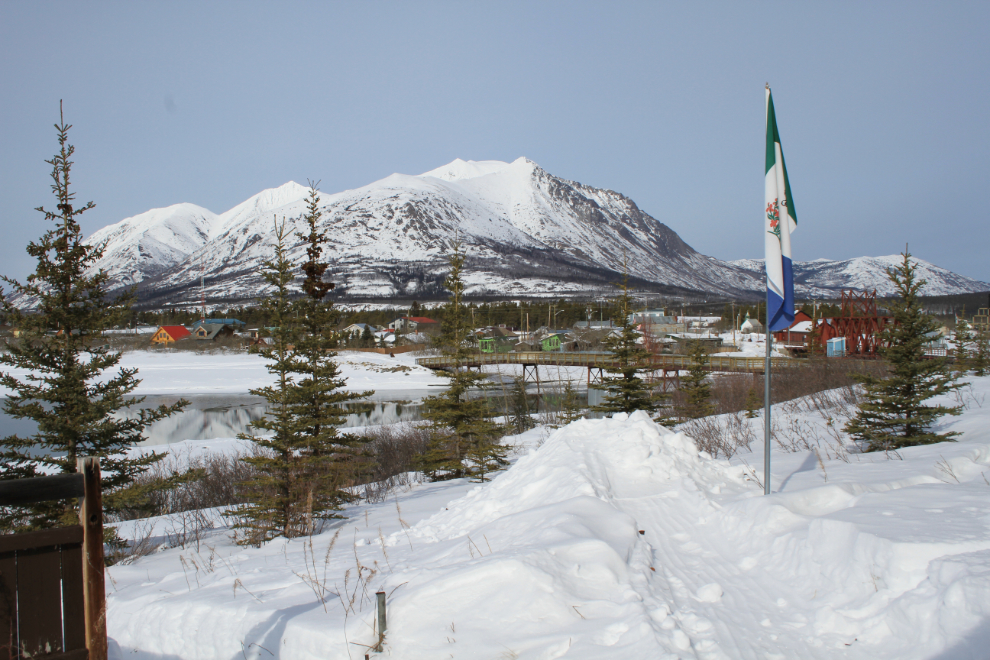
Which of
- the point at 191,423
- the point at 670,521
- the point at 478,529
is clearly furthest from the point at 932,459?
the point at 191,423

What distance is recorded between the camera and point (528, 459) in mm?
8180

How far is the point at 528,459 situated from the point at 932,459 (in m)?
5.34

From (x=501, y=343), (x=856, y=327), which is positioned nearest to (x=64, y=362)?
(x=856, y=327)

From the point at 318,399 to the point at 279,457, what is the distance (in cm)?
161

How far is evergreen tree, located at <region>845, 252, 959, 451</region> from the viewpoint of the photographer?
1100cm

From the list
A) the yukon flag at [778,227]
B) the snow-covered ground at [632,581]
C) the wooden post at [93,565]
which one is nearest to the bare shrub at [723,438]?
the snow-covered ground at [632,581]

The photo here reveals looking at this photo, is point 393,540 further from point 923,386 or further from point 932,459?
point 923,386

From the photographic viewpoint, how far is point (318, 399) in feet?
41.9

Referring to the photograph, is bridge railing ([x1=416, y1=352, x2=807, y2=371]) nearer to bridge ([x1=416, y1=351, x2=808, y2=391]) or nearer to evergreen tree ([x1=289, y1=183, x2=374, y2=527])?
bridge ([x1=416, y1=351, x2=808, y2=391])

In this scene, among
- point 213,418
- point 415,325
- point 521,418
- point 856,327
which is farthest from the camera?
point 415,325

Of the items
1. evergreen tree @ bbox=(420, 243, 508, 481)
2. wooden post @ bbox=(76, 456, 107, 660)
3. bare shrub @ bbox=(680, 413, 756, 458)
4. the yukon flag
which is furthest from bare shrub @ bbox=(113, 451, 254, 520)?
the yukon flag

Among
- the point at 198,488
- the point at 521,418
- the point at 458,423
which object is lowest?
the point at 521,418

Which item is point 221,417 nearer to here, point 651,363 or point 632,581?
point 651,363

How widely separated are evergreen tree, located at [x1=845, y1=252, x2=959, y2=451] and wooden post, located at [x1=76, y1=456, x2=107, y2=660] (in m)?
12.5
